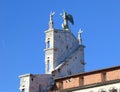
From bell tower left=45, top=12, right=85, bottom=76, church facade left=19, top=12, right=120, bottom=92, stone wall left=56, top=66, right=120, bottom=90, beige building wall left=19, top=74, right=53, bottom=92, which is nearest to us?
stone wall left=56, top=66, right=120, bottom=90

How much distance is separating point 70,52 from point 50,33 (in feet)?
16.4

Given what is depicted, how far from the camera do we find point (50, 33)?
92.1m

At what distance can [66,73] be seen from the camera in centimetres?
9044

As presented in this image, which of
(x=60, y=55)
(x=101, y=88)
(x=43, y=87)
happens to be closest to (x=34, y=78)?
(x=43, y=87)

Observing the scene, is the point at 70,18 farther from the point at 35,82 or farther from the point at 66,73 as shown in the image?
the point at 35,82

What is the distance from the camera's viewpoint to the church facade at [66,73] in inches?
3007

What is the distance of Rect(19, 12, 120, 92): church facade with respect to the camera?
7638 cm

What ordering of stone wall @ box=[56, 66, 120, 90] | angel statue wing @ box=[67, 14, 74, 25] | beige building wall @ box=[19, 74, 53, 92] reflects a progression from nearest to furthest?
1. stone wall @ box=[56, 66, 120, 90]
2. beige building wall @ box=[19, 74, 53, 92]
3. angel statue wing @ box=[67, 14, 74, 25]

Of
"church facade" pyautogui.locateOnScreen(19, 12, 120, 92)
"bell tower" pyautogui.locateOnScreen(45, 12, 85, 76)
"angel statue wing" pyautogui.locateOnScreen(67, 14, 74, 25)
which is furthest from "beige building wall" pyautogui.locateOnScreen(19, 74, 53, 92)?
"angel statue wing" pyautogui.locateOnScreen(67, 14, 74, 25)

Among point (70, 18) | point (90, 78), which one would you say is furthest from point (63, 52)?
point (90, 78)

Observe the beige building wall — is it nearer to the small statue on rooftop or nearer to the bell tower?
the bell tower

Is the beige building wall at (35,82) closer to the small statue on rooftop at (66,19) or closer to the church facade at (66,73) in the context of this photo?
the church facade at (66,73)

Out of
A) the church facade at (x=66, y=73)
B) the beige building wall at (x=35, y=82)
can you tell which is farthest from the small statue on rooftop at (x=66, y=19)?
the beige building wall at (x=35, y=82)

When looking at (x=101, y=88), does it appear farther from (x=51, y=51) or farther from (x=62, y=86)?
(x=51, y=51)
